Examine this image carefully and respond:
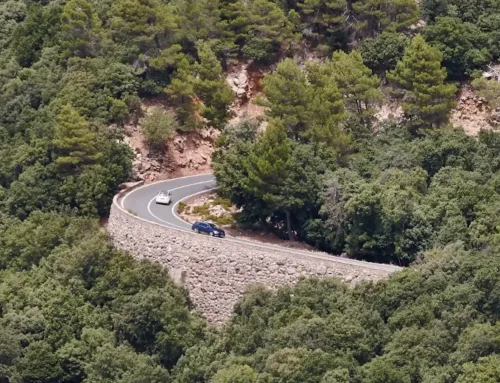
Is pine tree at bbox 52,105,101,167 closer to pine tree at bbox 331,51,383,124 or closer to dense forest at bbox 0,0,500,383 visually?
dense forest at bbox 0,0,500,383

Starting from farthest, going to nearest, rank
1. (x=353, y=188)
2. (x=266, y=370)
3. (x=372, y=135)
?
(x=372, y=135) < (x=353, y=188) < (x=266, y=370)

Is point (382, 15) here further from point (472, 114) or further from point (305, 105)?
point (305, 105)

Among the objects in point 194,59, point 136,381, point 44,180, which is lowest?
point 136,381

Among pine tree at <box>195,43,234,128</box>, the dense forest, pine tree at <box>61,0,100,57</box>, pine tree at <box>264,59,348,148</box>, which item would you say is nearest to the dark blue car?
the dense forest

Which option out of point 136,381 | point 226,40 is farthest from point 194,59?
point 136,381

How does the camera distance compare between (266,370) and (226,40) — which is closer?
(266,370)

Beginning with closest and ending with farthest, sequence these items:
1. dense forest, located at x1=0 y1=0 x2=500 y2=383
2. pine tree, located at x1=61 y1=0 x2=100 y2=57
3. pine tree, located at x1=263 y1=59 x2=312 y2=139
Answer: dense forest, located at x1=0 y1=0 x2=500 y2=383, pine tree, located at x1=263 y1=59 x2=312 y2=139, pine tree, located at x1=61 y1=0 x2=100 y2=57

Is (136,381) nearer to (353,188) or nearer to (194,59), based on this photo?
(353,188)

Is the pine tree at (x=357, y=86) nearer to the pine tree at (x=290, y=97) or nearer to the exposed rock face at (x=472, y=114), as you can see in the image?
the pine tree at (x=290, y=97)
